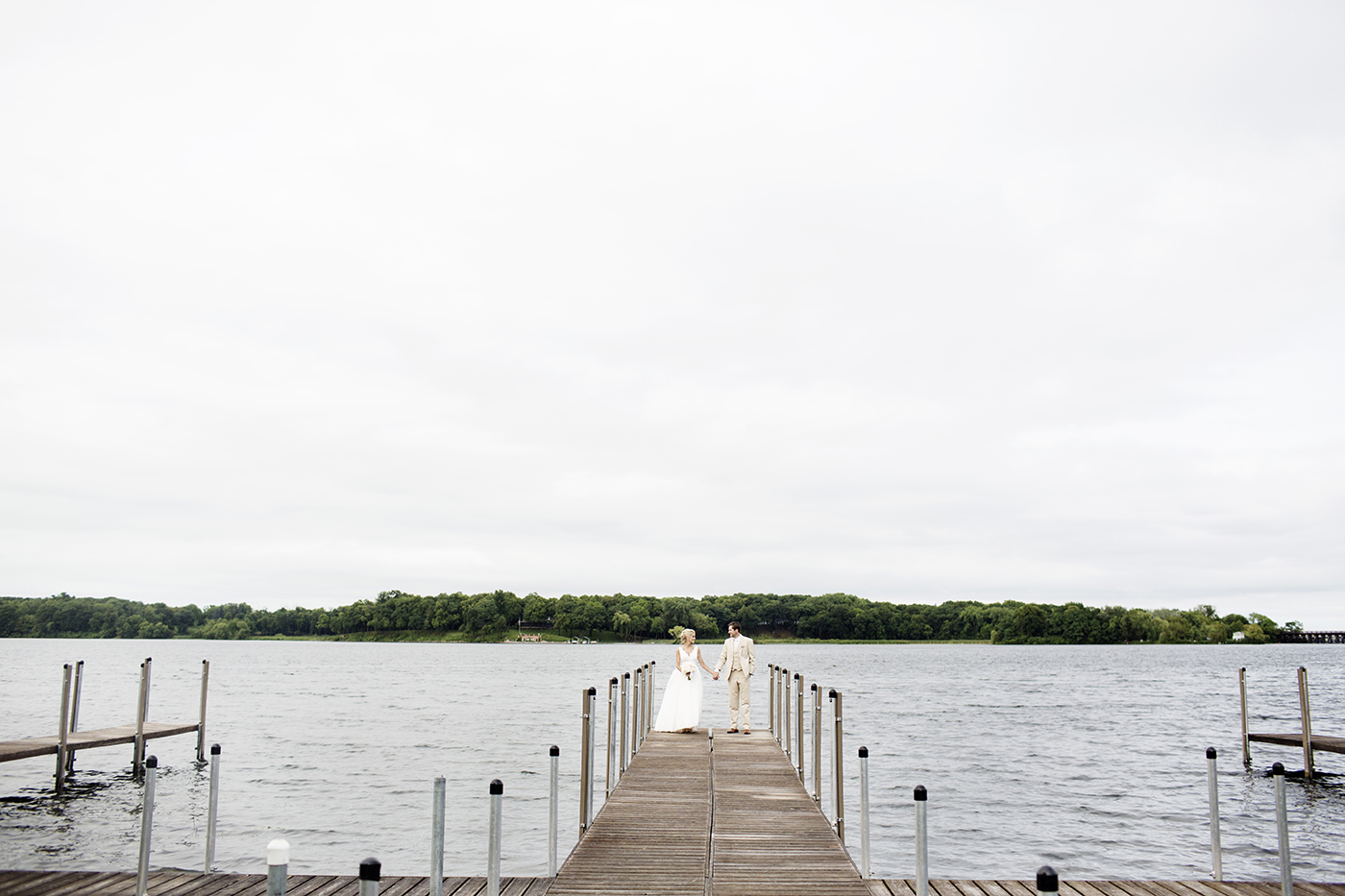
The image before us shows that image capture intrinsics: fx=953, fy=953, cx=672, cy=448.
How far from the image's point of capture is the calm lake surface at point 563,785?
15.1 m

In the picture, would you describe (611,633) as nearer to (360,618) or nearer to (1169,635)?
(360,618)

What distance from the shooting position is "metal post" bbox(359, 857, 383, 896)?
4.91m

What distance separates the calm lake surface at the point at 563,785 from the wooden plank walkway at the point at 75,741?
112 cm

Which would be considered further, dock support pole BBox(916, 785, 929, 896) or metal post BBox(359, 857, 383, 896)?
dock support pole BBox(916, 785, 929, 896)

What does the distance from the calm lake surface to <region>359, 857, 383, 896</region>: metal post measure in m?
9.74

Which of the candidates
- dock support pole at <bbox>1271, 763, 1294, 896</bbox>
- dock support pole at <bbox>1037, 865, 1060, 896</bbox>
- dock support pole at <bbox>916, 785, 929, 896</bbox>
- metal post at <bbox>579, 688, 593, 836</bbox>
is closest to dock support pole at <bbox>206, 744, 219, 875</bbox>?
metal post at <bbox>579, 688, 593, 836</bbox>

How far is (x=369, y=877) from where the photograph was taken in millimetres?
4953

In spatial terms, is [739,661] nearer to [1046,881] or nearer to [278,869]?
[1046,881]

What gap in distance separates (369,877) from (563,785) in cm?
1769

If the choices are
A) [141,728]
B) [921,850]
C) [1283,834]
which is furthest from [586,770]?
[141,728]

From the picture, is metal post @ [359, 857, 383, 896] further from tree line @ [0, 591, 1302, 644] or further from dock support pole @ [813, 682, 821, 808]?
tree line @ [0, 591, 1302, 644]

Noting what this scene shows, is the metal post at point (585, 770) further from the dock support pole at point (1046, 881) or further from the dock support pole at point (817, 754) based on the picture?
the dock support pole at point (1046, 881)

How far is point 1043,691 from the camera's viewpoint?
59094 millimetres

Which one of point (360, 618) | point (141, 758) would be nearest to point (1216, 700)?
point (141, 758)
